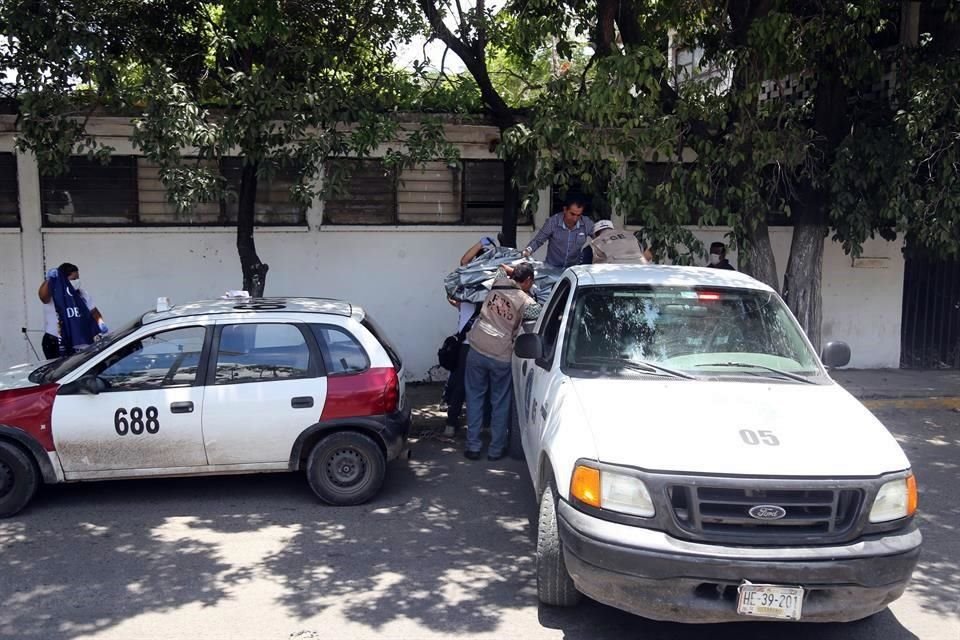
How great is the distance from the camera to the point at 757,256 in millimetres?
9055

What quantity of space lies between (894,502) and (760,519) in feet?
2.29

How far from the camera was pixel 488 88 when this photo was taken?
953 centimetres

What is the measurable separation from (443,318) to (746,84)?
184 inches

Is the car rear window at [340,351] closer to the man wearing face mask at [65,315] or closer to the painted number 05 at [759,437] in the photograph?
the painted number 05 at [759,437]

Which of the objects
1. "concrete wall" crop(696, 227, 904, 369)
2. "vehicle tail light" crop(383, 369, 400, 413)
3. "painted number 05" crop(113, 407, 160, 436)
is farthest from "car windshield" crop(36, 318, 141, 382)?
"concrete wall" crop(696, 227, 904, 369)

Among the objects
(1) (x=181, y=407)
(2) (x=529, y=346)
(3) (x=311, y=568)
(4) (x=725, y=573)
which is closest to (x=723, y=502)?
(4) (x=725, y=573)

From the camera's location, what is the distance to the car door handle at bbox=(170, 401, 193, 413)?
19.7ft

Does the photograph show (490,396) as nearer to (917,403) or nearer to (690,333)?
(690,333)

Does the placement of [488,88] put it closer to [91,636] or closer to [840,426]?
[840,426]

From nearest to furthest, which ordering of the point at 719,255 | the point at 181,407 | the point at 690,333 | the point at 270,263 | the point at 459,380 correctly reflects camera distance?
the point at 690,333 → the point at 181,407 → the point at 459,380 → the point at 719,255 → the point at 270,263

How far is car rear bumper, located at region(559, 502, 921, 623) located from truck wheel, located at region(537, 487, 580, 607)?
19.5 inches

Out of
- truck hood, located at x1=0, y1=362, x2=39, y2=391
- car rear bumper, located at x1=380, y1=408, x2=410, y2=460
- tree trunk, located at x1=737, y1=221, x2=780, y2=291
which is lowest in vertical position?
car rear bumper, located at x1=380, y1=408, x2=410, y2=460

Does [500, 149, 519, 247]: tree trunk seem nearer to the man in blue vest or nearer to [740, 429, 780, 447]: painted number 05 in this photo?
the man in blue vest

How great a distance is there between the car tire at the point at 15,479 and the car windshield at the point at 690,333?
399 cm
